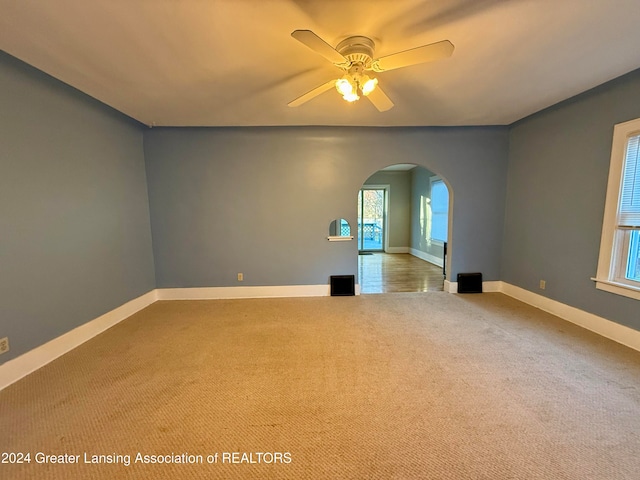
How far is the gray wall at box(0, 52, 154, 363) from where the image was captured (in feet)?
6.71

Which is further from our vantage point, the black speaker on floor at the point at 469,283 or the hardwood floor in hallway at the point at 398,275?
the hardwood floor in hallway at the point at 398,275

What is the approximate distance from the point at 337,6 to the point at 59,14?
1.67m

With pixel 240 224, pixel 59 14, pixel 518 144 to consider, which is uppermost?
pixel 59 14

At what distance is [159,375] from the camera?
212 cm

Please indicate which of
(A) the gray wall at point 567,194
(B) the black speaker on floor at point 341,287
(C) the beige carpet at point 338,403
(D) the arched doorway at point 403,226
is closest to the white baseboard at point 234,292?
(B) the black speaker on floor at point 341,287

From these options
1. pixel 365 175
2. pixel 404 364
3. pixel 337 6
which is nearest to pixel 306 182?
pixel 365 175

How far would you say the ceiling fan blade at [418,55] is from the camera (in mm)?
1524

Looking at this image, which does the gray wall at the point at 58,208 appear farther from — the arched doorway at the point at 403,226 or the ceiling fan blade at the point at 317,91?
the arched doorway at the point at 403,226

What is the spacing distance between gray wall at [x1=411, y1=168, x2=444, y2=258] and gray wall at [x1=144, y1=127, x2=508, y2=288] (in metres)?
2.88

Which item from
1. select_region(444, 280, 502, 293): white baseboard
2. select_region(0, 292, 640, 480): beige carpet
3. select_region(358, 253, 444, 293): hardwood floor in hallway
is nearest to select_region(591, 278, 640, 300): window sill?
select_region(0, 292, 640, 480): beige carpet

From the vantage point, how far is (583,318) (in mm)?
2871

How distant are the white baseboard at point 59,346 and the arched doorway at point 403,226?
3575 millimetres

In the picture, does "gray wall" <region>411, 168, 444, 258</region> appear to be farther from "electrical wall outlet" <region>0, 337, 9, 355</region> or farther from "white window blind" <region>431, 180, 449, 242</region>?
"electrical wall outlet" <region>0, 337, 9, 355</region>

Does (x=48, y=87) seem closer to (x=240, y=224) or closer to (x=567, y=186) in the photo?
(x=240, y=224)
